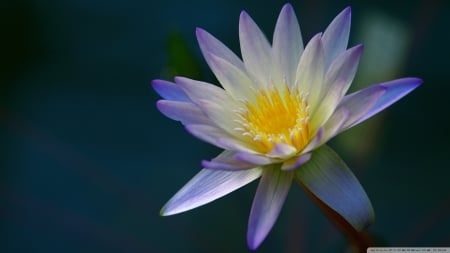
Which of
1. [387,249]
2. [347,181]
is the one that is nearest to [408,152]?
[387,249]

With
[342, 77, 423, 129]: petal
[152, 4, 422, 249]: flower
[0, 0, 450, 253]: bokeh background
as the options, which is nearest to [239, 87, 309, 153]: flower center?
[152, 4, 422, 249]: flower

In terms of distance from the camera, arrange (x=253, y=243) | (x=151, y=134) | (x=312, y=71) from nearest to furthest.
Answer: (x=253, y=243) → (x=312, y=71) → (x=151, y=134)

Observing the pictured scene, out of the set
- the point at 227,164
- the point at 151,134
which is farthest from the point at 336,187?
the point at 151,134

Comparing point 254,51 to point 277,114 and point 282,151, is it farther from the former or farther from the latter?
point 282,151

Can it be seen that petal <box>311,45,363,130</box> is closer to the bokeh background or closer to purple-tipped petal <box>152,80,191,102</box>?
purple-tipped petal <box>152,80,191,102</box>

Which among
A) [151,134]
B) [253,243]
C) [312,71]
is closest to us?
[253,243]

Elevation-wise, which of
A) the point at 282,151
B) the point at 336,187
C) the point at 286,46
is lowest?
the point at 336,187
